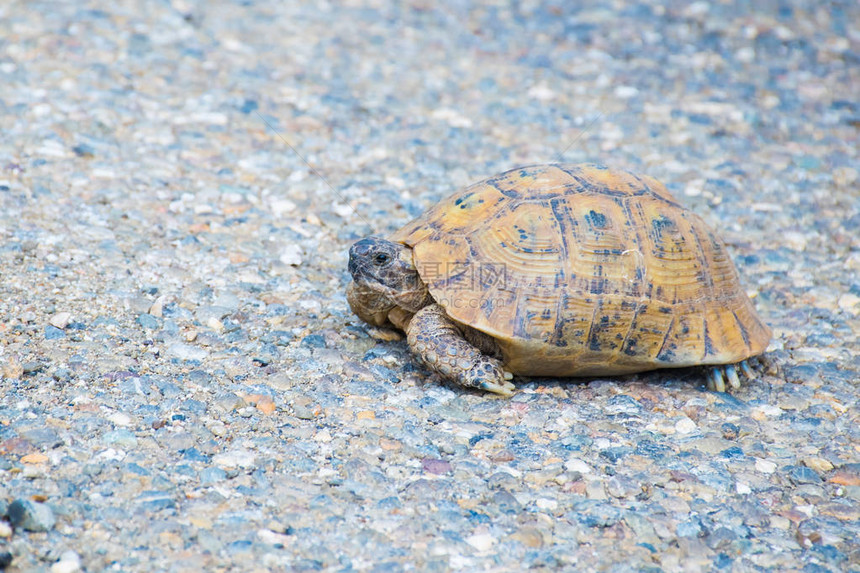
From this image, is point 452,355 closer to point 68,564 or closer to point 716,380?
point 716,380

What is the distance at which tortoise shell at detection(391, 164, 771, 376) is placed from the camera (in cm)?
390

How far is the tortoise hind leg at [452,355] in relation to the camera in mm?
3893

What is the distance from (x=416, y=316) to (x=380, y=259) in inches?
13.9

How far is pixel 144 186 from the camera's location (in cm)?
558

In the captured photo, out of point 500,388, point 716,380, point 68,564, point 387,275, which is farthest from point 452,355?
point 68,564

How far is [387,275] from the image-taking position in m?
4.15

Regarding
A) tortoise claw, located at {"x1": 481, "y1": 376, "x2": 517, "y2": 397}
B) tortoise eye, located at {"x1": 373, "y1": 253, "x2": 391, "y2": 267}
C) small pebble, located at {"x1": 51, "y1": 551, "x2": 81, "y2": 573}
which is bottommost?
small pebble, located at {"x1": 51, "y1": 551, "x2": 81, "y2": 573}

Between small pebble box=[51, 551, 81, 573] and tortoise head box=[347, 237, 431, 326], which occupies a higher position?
tortoise head box=[347, 237, 431, 326]

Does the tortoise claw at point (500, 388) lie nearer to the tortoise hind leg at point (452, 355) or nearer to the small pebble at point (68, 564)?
the tortoise hind leg at point (452, 355)

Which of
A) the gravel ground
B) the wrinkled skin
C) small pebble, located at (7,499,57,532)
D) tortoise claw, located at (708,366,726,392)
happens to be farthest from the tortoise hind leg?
small pebble, located at (7,499,57,532)

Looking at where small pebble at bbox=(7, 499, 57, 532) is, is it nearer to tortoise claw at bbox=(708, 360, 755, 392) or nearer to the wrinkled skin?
the wrinkled skin

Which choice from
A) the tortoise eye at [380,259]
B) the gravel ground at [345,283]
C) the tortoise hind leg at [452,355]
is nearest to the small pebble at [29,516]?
the gravel ground at [345,283]

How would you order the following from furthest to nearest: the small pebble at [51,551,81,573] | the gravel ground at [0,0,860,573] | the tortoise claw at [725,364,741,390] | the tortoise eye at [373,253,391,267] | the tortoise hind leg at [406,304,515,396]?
the tortoise claw at [725,364,741,390]
the tortoise eye at [373,253,391,267]
the tortoise hind leg at [406,304,515,396]
the gravel ground at [0,0,860,573]
the small pebble at [51,551,81,573]

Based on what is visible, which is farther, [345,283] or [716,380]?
[345,283]
